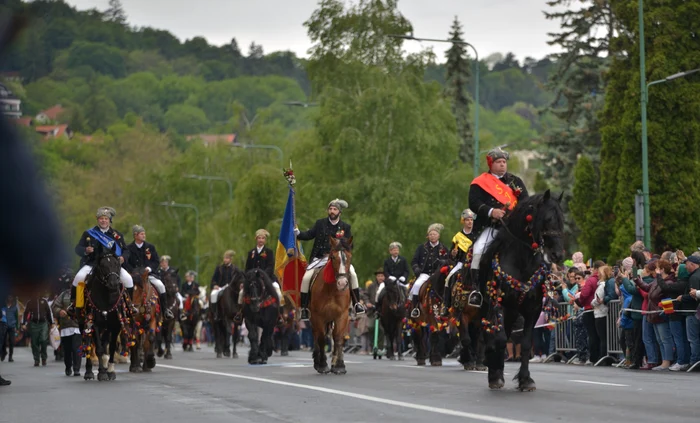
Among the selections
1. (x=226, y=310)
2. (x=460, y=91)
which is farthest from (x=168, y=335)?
(x=460, y=91)

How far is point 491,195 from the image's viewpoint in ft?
46.7

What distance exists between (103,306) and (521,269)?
294 inches

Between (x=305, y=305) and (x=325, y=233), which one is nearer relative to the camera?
(x=325, y=233)

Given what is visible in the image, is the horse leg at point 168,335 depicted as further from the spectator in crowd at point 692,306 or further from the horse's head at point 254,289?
the spectator in crowd at point 692,306

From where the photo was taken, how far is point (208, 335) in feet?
204

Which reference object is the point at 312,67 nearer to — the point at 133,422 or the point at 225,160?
the point at 225,160

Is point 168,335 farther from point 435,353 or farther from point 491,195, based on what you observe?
point 491,195

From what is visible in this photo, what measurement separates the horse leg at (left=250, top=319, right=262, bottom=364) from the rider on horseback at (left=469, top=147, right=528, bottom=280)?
11.6m

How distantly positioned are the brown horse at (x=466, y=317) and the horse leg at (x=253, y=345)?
18.6 ft

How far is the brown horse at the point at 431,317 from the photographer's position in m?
21.5

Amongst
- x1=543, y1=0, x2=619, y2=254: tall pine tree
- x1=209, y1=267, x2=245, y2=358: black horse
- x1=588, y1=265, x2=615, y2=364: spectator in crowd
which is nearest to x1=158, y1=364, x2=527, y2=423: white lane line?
x1=588, y1=265, x2=615, y2=364: spectator in crowd

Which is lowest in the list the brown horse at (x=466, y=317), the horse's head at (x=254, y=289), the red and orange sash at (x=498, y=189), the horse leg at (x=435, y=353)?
the horse leg at (x=435, y=353)

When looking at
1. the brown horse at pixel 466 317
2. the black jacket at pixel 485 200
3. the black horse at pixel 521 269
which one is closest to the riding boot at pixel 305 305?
the brown horse at pixel 466 317

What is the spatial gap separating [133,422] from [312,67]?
54.0 m
